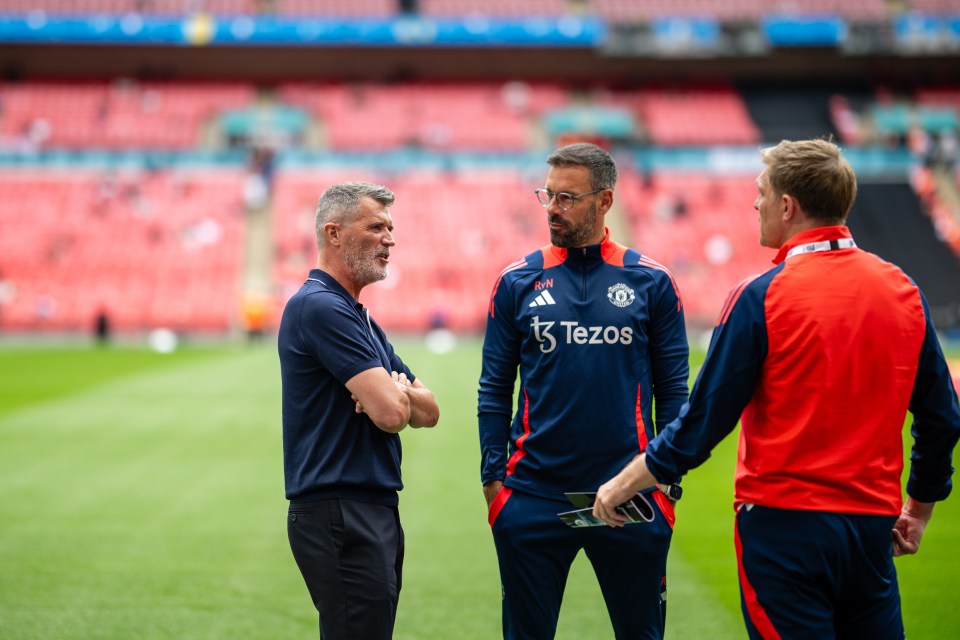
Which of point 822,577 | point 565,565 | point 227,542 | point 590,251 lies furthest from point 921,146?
point 822,577

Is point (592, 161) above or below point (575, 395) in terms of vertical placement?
above

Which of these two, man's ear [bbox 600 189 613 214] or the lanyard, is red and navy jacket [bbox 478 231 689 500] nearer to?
man's ear [bbox 600 189 613 214]

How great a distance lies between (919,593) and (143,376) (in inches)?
670

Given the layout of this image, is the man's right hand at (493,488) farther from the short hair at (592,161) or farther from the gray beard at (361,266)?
the short hair at (592,161)

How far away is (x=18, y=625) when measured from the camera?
5.59 meters

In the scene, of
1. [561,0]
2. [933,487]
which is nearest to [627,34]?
[561,0]

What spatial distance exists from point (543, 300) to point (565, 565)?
3.62 feet

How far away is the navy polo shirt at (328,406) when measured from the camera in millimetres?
3537

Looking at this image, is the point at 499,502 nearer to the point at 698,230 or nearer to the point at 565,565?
the point at 565,565

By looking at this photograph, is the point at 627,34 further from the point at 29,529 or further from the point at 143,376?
the point at 29,529

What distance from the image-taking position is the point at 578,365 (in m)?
3.79

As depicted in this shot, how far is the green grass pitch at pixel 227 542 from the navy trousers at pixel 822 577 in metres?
2.66

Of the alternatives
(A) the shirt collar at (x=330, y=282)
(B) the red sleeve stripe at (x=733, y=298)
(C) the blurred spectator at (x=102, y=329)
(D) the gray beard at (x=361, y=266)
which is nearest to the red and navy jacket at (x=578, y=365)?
(D) the gray beard at (x=361, y=266)

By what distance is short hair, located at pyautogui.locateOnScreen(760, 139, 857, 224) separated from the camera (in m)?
3.00
